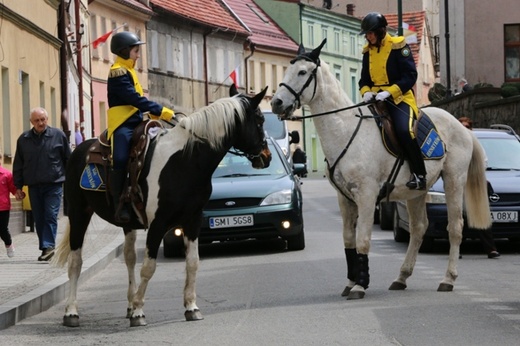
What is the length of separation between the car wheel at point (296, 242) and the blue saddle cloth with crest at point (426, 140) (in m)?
5.94

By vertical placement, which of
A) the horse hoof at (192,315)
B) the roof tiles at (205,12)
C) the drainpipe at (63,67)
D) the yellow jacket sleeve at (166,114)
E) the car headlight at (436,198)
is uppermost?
the roof tiles at (205,12)

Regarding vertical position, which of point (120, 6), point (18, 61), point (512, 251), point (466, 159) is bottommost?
point (512, 251)

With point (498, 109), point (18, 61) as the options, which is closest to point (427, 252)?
point (18, 61)

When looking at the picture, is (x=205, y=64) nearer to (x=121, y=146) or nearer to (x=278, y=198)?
(x=278, y=198)

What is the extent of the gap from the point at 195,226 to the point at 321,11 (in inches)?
3571

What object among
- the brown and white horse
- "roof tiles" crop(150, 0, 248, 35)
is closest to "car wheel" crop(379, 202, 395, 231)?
the brown and white horse

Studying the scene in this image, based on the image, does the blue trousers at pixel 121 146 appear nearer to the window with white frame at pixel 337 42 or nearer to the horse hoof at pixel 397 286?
the horse hoof at pixel 397 286

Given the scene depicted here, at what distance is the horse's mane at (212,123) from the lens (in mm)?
12695

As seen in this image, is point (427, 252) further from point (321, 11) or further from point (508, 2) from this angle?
point (321, 11)

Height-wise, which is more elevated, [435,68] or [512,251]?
[435,68]

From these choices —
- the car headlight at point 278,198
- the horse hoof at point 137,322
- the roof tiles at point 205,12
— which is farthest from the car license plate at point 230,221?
the roof tiles at point 205,12

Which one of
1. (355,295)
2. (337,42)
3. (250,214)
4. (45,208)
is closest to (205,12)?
(337,42)

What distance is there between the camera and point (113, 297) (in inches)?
607

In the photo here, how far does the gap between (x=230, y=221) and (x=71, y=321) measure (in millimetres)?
7939
